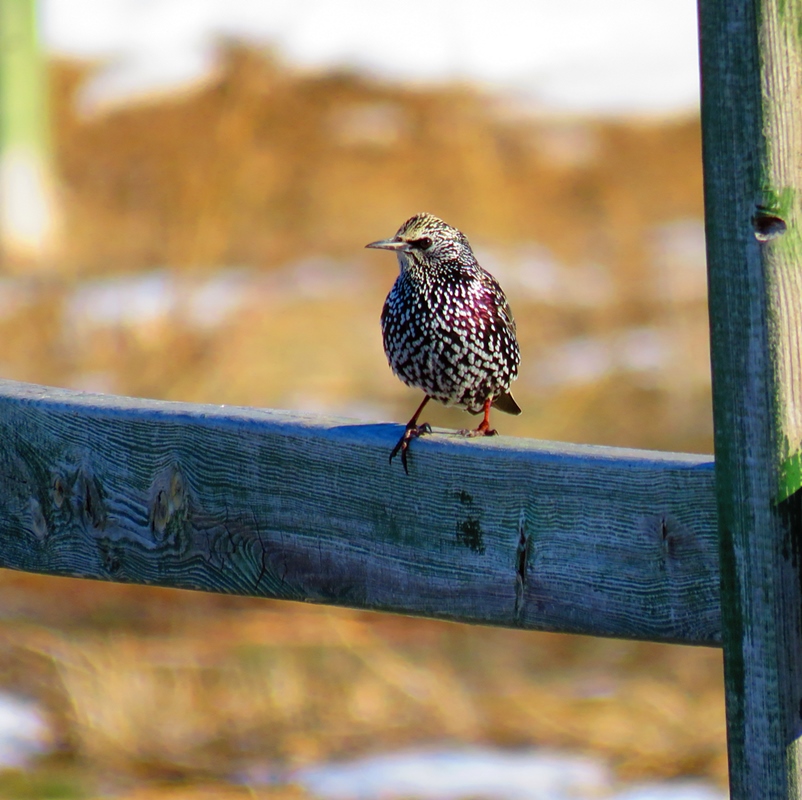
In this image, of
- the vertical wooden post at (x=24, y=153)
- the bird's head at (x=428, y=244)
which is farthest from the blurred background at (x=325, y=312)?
the bird's head at (x=428, y=244)

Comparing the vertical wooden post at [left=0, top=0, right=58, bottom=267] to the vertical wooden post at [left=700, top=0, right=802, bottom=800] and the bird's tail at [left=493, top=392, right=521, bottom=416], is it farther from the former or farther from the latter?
the vertical wooden post at [left=700, top=0, right=802, bottom=800]

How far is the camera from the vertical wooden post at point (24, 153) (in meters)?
12.5

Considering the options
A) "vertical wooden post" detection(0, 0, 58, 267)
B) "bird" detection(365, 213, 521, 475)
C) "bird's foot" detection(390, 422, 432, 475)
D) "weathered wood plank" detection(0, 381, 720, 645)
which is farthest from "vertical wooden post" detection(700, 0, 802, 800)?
"vertical wooden post" detection(0, 0, 58, 267)

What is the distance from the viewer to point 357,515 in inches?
77.2

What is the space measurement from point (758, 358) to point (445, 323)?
1.99m

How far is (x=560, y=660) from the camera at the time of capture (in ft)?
18.4

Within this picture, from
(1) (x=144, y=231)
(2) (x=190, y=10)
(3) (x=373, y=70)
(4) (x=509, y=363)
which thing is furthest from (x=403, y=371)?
(2) (x=190, y=10)

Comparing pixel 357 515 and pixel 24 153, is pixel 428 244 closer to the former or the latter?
pixel 357 515

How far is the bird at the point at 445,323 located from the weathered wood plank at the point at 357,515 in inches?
47.0

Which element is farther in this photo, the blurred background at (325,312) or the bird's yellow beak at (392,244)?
the blurred background at (325,312)

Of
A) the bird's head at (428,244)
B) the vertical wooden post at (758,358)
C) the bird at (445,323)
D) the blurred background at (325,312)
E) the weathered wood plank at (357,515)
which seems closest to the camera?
the vertical wooden post at (758,358)

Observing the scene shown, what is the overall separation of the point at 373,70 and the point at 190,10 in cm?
278

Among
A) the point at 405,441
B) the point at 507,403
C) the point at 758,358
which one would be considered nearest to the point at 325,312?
the point at 507,403

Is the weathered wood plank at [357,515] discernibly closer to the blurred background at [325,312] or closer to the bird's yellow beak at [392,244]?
the bird's yellow beak at [392,244]
